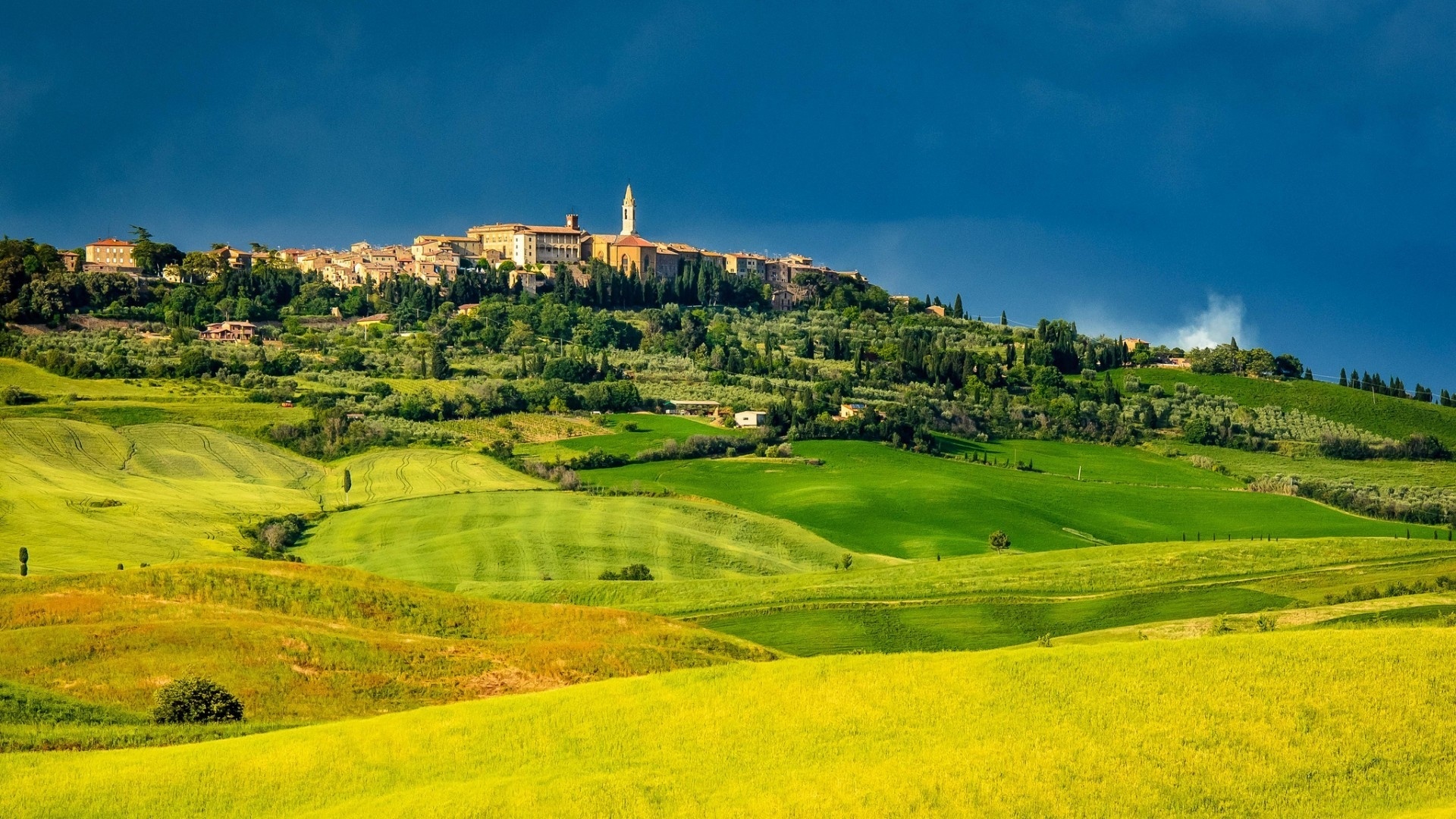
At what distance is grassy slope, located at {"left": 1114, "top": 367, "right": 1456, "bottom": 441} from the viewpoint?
144875 millimetres

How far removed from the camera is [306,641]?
40.6 m

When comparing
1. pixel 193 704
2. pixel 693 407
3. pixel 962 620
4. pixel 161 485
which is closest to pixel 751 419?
pixel 693 407

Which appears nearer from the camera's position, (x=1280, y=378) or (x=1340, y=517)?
(x=1340, y=517)

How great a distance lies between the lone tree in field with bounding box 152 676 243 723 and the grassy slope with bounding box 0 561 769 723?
1051mm

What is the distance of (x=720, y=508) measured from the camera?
97375mm

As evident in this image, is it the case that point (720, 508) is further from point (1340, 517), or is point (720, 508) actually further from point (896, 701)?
point (896, 701)

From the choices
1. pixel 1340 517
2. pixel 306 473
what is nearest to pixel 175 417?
pixel 306 473

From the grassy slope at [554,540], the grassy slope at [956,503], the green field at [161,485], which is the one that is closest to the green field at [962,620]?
the grassy slope at [554,540]

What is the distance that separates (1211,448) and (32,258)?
156m

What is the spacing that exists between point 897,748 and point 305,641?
21877mm

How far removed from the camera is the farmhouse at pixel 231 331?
559 ft

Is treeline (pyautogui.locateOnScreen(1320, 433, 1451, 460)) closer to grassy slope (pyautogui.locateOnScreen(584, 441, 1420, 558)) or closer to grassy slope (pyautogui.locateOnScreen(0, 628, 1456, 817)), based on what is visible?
grassy slope (pyautogui.locateOnScreen(584, 441, 1420, 558))

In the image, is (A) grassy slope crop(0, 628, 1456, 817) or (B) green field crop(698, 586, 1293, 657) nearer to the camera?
(A) grassy slope crop(0, 628, 1456, 817)

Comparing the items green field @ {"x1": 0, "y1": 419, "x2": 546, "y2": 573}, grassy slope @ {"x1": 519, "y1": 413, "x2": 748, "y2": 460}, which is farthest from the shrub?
grassy slope @ {"x1": 519, "y1": 413, "x2": 748, "y2": 460}
